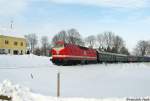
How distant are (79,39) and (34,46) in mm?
23680

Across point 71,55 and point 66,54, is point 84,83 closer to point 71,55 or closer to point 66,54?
point 66,54

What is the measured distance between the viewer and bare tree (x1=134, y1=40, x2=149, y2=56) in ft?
547

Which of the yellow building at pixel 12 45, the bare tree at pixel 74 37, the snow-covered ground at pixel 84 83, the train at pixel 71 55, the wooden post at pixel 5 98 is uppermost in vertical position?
the bare tree at pixel 74 37

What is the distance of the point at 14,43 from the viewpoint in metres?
86.4

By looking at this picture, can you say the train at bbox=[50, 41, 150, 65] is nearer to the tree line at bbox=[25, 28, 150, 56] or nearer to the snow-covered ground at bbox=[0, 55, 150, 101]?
the snow-covered ground at bbox=[0, 55, 150, 101]

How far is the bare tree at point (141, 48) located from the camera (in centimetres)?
16675

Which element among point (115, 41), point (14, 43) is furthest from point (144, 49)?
point (14, 43)

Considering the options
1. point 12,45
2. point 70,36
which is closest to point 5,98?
point 12,45

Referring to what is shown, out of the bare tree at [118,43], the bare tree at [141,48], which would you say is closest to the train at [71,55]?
the bare tree at [118,43]

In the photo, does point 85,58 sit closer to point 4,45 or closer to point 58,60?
point 58,60

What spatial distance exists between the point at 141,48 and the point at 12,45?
9950cm

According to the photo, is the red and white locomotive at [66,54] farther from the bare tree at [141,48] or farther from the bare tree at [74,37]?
the bare tree at [141,48]

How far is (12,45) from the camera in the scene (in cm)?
8575

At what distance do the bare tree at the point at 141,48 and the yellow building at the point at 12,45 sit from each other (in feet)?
301
